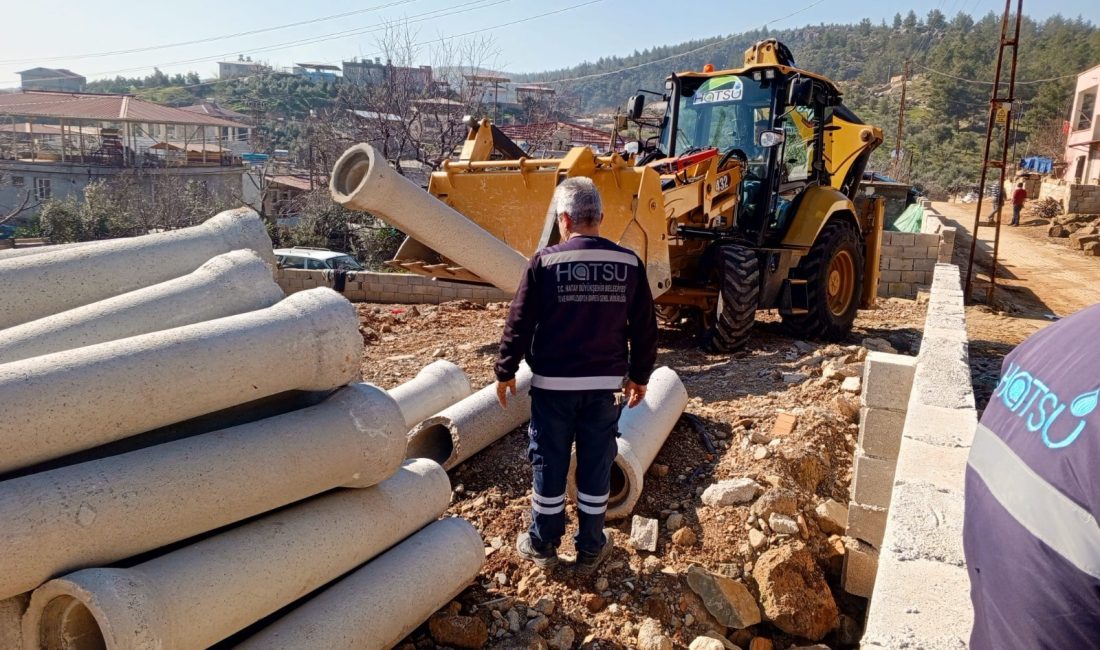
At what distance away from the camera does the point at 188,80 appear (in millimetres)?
112438

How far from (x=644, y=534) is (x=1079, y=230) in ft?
71.2

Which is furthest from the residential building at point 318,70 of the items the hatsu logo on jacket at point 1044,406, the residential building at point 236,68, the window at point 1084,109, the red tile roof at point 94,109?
the hatsu logo on jacket at point 1044,406

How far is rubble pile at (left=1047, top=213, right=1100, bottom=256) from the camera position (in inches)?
732

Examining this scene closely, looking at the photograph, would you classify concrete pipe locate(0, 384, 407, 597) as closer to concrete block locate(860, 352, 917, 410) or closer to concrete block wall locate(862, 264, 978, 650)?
concrete block wall locate(862, 264, 978, 650)

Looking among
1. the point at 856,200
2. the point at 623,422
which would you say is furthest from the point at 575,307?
the point at 856,200

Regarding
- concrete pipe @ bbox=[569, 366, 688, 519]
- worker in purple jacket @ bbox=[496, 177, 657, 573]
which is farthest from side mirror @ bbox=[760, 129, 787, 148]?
worker in purple jacket @ bbox=[496, 177, 657, 573]

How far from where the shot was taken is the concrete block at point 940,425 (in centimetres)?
346

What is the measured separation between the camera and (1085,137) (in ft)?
120

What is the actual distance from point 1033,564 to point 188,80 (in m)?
127

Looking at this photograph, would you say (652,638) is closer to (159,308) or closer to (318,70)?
(159,308)

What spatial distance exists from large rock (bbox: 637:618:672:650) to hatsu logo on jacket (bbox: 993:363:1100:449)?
2.02 m

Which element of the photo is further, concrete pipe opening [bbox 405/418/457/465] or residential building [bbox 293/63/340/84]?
residential building [bbox 293/63/340/84]

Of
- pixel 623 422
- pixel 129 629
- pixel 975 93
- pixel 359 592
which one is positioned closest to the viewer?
pixel 129 629

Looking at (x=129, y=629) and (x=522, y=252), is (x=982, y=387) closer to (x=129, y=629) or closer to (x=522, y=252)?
(x=522, y=252)
